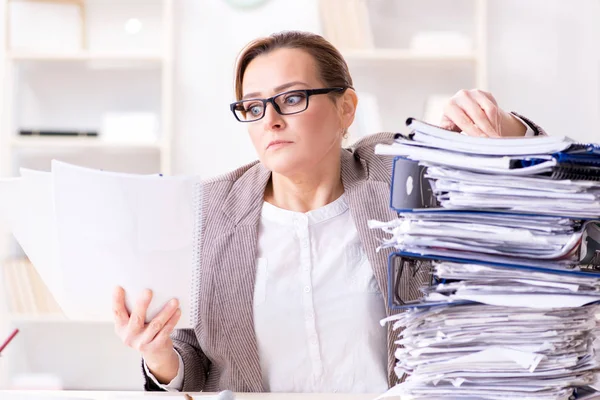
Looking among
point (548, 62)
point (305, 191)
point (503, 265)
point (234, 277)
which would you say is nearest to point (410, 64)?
point (548, 62)

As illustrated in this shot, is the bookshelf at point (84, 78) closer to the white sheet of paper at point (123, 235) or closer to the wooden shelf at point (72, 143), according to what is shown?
the wooden shelf at point (72, 143)

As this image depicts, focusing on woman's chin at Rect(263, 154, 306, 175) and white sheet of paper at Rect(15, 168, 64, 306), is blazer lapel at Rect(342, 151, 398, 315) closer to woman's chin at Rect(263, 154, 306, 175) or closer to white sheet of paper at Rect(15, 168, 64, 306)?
woman's chin at Rect(263, 154, 306, 175)

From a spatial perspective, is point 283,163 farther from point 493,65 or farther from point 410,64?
point 493,65

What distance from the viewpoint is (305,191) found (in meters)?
1.64

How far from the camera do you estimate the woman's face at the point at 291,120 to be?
150cm

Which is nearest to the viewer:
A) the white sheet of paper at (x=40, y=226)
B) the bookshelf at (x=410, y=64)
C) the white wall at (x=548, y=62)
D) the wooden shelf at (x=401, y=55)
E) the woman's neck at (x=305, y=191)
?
the white sheet of paper at (x=40, y=226)

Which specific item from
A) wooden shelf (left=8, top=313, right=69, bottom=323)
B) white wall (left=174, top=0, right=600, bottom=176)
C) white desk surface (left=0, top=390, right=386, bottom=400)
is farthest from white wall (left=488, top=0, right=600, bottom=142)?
white desk surface (left=0, top=390, right=386, bottom=400)

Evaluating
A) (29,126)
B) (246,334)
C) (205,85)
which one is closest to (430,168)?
(246,334)

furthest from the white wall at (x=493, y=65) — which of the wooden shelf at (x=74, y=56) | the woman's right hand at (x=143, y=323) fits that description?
the woman's right hand at (x=143, y=323)

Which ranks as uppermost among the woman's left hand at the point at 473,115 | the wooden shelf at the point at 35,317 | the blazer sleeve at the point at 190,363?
the woman's left hand at the point at 473,115

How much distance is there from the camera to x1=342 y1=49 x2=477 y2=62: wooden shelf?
3098mm

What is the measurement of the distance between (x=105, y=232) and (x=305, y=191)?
66 centimetres

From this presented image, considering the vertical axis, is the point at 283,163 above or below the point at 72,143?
below

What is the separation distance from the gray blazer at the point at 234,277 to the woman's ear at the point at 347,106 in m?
0.14
